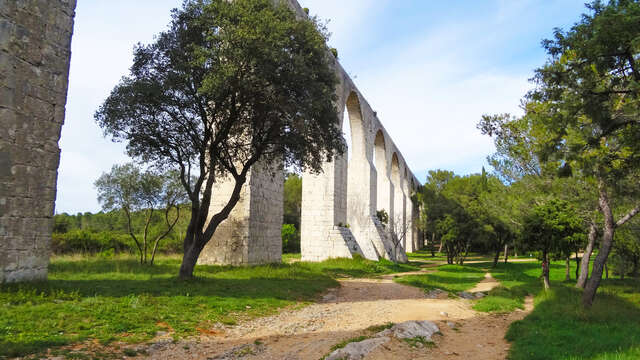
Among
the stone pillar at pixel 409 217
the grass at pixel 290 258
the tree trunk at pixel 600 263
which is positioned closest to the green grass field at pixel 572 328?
the tree trunk at pixel 600 263

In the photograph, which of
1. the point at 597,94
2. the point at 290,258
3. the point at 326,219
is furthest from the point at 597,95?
the point at 290,258

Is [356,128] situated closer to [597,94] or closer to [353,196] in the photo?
[353,196]

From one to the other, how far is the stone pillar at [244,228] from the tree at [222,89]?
286 centimetres

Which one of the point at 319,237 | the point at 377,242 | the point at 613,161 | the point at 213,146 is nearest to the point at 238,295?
the point at 213,146

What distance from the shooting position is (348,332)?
582 centimetres

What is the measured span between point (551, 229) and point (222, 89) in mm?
8471

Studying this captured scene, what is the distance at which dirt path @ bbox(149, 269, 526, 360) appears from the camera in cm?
468

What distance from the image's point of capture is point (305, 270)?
12586 mm

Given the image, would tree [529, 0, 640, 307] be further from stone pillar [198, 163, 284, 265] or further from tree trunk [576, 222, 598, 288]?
stone pillar [198, 163, 284, 265]

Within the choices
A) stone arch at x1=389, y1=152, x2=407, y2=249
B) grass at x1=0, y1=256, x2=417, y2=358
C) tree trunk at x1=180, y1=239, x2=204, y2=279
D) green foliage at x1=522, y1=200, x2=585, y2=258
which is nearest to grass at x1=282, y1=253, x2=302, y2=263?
grass at x1=0, y1=256, x2=417, y2=358

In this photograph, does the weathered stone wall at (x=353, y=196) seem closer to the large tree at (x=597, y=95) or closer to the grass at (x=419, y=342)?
the large tree at (x=597, y=95)

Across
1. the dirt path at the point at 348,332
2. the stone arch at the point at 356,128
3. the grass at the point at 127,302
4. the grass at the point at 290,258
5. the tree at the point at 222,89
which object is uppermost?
the stone arch at the point at 356,128

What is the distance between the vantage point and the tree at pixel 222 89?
812 cm

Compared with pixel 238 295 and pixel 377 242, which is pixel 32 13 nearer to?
pixel 238 295
